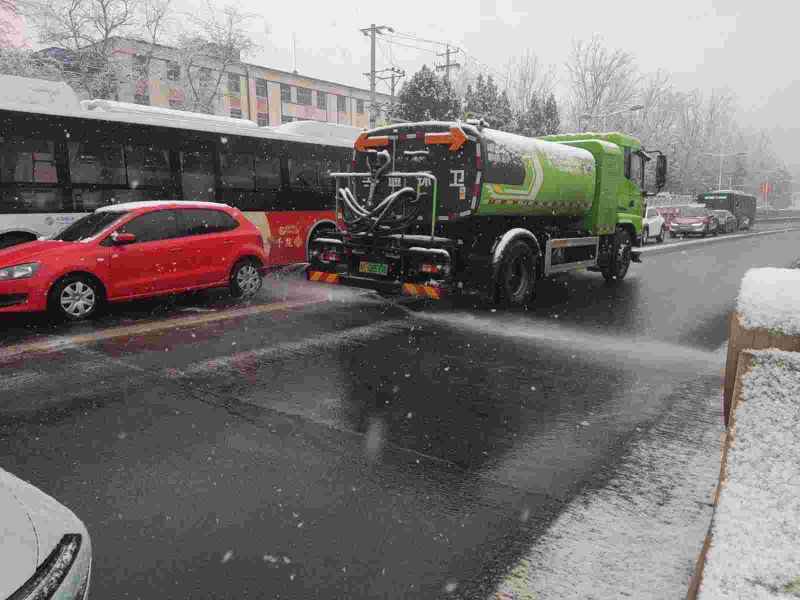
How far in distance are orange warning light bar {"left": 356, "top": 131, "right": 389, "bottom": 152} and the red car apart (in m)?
2.40

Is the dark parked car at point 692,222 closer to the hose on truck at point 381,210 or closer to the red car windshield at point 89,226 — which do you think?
the hose on truck at point 381,210

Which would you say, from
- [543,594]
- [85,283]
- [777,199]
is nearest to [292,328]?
[85,283]

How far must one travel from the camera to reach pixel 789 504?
210 centimetres

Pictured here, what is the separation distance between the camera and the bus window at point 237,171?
1330cm

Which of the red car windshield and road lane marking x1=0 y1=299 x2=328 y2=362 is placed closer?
road lane marking x1=0 y1=299 x2=328 y2=362

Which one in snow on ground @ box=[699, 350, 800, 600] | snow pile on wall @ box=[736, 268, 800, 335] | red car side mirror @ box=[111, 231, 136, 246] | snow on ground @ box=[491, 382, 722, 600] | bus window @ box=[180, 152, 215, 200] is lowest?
snow on ground @ box=[491, 382, 722, 600]

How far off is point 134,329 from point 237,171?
6545mm

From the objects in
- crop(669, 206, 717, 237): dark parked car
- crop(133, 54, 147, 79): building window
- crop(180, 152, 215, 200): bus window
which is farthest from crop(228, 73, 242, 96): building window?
crop(180, 152, 215, 200): bus window

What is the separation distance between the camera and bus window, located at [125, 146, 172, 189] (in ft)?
38.5

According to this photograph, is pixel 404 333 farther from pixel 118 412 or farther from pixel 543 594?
pixel 543 594

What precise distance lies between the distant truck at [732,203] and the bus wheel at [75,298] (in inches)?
1649

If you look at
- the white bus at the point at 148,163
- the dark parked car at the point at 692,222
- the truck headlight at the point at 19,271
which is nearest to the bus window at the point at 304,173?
the white bus at the point at 148,163

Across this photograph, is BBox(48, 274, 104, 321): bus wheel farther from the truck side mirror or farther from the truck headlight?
the truck side mirror

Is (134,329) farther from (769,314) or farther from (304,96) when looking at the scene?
(304,96)
